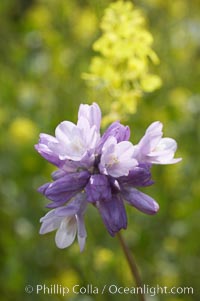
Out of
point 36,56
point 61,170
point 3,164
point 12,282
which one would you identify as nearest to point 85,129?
point 61,170

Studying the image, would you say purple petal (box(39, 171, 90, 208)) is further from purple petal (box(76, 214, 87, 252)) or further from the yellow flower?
the yellow flower

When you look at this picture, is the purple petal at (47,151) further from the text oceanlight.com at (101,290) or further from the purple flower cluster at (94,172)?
the text oceanlight.com at (101,290)

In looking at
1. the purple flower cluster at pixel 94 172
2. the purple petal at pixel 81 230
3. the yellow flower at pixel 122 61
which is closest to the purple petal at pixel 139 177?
the purple flower cluster at pixel 94 172

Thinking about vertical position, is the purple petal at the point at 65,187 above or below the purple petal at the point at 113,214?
above

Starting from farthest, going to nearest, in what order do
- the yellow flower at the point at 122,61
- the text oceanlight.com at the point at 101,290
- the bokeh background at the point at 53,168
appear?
the bokeh background at the point at 53,168, the text oceanlight.com at the point at 101,290, the yellow flower at the point at 122,61

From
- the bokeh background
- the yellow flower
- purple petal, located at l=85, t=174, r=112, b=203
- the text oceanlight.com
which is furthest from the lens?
the bokeh background

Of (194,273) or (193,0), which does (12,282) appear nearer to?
(194,273)

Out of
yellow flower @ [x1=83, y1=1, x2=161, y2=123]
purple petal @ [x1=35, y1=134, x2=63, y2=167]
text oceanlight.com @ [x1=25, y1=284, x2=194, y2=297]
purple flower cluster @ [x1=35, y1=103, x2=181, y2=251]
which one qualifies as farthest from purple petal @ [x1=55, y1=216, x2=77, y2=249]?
text oceanlight.com @ [x1=25, y1=284, x2=194, y2=297]
